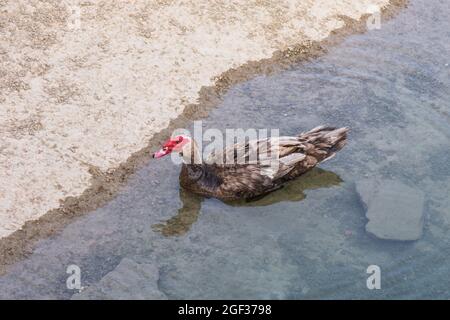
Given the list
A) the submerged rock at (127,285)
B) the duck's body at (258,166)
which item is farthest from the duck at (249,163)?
the submerged rock at (127,285)

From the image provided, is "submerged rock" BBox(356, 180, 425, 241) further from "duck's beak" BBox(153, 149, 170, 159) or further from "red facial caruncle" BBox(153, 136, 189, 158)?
"duck's beak" BBox(153, 149, 170, 159)

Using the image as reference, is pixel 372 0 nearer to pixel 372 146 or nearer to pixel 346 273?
pixel 372 146

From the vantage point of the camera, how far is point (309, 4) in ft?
38.4

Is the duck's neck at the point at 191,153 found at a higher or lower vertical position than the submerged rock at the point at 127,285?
higher

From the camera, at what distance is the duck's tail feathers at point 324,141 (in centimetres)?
880

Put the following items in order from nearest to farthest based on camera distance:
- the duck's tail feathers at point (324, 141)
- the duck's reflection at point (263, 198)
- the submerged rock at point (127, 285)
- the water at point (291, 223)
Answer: the submerged rock at point (127, 285)
the water at point (291, 223)
the duck's reflection at point (263, 198)
the duck's tail feathers at point (324, 141)

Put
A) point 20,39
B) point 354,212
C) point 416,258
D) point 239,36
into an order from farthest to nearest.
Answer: point 239,36 < point 20,39 < point 354,212 < point 416,258

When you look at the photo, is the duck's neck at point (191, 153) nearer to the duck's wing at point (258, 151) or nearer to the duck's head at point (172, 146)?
the duck's head at point (172, 146)

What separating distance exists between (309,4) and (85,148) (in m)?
4.67

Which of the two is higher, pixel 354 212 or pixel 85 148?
pixel 85 148

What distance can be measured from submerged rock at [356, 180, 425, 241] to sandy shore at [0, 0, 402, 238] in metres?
2.79

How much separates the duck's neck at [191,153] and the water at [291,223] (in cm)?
31
